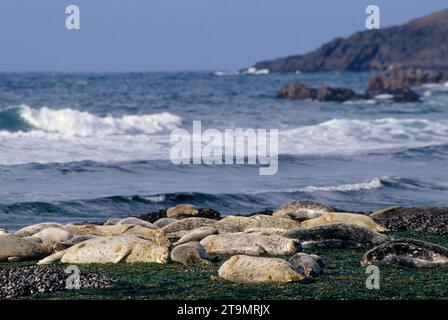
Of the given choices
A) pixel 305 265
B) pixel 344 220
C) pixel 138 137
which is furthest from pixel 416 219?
pixel 138 137

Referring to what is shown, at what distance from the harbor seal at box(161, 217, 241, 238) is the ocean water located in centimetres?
443

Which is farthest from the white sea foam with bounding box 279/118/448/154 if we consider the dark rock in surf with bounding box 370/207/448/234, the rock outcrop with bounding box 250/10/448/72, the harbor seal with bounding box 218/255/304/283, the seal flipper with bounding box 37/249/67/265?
the rock outcrop with bounding box 250/10/448/72

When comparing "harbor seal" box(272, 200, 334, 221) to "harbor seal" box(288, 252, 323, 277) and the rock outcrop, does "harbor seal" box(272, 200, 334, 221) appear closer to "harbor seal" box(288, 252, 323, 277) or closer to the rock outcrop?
"harbor seal" box(288, 252, 323, 277)

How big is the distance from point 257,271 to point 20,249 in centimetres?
383

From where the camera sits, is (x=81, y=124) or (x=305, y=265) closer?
(x=305, y=265)

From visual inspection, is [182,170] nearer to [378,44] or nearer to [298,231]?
[298,231]

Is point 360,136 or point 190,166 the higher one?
point 190,166

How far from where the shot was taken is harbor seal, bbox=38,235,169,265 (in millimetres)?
12922

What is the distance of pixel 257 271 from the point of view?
11.3m

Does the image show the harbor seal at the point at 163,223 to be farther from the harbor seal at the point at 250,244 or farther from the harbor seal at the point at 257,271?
the harbor seal at the point at 257,271

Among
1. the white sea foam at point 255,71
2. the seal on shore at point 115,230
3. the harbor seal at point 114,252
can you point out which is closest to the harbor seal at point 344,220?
the seal on shore at point 115,230

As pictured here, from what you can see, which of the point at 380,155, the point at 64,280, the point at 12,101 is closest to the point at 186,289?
the point at 64,280

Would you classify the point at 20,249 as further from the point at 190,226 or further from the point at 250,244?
the point at 190,226

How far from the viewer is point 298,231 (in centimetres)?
1454
